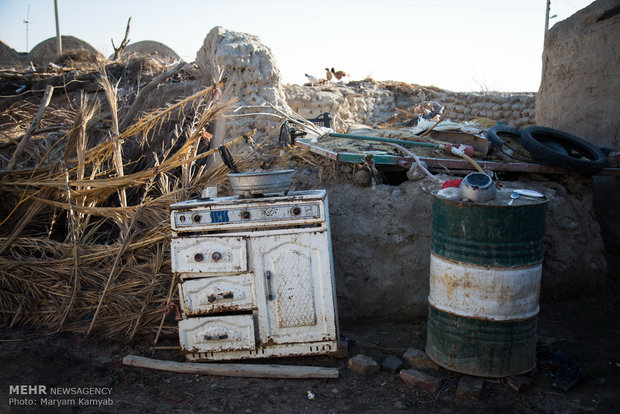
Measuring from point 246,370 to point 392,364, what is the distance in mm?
1039

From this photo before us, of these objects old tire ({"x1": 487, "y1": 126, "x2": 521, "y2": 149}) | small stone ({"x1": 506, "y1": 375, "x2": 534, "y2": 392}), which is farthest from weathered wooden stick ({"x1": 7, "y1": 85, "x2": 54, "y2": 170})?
small stone ({"x1": 506, "y1": 375, "x2": 534, "y2": 392})

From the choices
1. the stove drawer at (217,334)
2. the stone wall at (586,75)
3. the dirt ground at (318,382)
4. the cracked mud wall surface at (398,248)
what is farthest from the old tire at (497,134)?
the stove drawer at (217,334)

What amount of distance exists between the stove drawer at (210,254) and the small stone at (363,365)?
1020 mm

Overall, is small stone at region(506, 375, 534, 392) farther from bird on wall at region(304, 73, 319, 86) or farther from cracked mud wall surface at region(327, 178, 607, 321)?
bird on wall at region(304, 73, 319, 86)

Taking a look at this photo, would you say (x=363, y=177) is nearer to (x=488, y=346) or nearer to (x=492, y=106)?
(x=488, y=346)

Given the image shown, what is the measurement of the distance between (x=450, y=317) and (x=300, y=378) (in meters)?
1.11

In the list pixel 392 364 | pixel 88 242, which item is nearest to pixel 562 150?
pixel 392 364

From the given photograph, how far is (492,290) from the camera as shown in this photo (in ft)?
9.67

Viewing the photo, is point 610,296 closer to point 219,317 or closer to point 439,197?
point 439,197

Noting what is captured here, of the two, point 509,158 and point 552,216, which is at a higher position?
point 509,158

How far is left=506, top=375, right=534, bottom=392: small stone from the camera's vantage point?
2969mm

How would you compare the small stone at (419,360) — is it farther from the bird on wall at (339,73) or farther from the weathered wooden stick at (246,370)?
the bird on wall at (339,73)

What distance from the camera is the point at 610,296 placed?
13.9 feet

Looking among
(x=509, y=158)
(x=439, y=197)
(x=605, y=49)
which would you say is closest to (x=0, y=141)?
(x=439, y=197)
